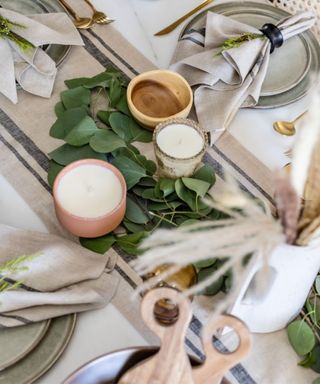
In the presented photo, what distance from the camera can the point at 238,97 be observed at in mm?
1054

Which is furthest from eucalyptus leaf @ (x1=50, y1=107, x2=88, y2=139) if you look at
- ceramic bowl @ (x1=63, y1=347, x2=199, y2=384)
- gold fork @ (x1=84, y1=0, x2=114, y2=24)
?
ceramic bowl @ (x1=63, y1=347, x2=199, y2=384)

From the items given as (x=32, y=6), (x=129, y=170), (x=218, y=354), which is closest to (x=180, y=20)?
(x=32, y=6)

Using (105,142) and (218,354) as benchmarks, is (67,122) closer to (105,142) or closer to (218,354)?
(105,142)

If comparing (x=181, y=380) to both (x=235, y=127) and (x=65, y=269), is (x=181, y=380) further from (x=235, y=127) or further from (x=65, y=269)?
→ (x=235, y=127)

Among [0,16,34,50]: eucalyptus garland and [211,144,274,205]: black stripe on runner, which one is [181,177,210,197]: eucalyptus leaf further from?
[0,16,34,50]: eucalyptus garland

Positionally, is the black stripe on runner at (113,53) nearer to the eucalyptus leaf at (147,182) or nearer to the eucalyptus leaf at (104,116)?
the eucalyptus leaf at (104,116)

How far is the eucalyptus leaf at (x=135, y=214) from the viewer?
94cm

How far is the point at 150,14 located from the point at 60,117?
279mm

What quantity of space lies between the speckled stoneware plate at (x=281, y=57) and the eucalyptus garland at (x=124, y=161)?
182 mm

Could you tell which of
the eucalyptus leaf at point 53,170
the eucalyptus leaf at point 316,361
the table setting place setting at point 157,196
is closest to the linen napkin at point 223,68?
the table setting place setting at point 157,196

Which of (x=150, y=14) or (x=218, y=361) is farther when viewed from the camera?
(x=150, y=14)

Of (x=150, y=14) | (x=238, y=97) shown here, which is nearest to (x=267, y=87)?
(x=238, y=97)

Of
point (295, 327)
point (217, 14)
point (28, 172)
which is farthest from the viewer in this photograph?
point (217, 14)

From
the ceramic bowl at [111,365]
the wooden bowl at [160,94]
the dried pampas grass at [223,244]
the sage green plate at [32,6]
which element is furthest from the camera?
the sage green plate at [32,6]
